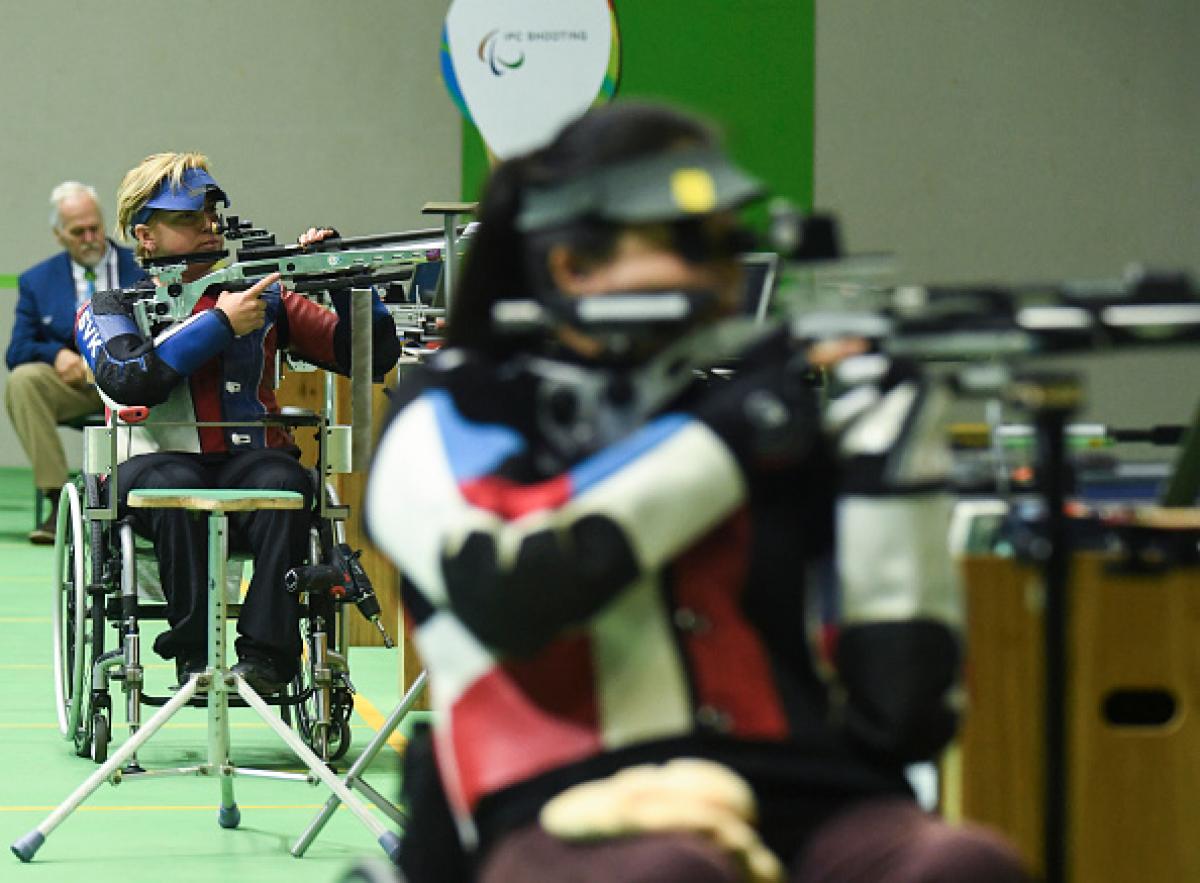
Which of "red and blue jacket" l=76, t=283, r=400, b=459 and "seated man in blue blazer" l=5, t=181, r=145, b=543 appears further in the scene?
"seated man in blue blazer" l=5, t=181, r=145, b=543

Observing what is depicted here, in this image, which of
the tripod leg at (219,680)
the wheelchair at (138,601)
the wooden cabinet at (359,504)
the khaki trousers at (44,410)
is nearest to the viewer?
the tripod leg at (219,680)

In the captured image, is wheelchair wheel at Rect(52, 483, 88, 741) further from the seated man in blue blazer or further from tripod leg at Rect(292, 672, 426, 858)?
the seated man in blue blazer

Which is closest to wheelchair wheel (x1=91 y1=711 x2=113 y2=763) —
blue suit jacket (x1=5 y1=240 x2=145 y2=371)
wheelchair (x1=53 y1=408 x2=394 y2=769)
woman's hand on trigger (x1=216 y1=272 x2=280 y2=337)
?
wheelchair (x1=53 y1=408 x2=394 y2=769)

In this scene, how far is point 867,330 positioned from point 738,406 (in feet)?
0.42

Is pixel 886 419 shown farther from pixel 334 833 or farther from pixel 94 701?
pixel 94 701

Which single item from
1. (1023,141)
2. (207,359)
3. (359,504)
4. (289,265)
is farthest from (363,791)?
(1023,141)

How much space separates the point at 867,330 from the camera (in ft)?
5.49

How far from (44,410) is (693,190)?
296 inches

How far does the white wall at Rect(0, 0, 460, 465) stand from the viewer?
37.6 feet

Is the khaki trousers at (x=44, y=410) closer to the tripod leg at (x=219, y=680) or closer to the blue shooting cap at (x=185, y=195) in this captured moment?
the blue shooting cap at (x=185, y=195)

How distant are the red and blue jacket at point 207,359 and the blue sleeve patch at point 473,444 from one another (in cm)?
279

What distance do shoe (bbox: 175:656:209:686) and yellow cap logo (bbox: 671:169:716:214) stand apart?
2.87 metres

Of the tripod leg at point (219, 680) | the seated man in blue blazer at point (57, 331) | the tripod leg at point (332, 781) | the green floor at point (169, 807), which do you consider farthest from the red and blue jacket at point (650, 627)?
the seated man in blue blazer at point (57, 331)

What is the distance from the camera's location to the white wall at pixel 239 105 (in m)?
11.5
